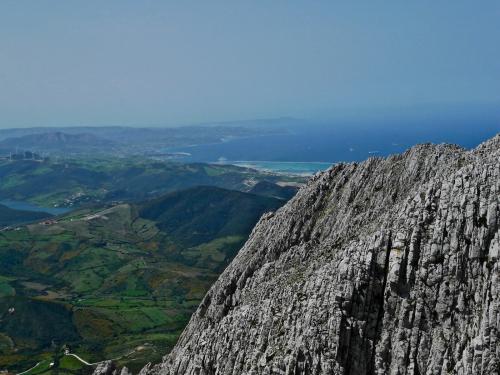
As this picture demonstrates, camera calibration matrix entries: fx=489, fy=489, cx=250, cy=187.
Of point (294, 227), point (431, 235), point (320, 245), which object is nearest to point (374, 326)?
point (431, 235)

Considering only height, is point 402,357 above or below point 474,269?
below

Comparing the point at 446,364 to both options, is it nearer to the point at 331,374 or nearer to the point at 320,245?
the point at 331,374

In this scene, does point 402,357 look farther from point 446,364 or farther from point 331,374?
point 331,374

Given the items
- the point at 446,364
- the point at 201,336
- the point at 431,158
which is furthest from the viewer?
the point at 431,158

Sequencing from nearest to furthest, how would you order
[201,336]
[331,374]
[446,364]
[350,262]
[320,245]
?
1. [446,364]
2. [331,374]
3. [350,262]
4. [201,336]
5. [320,245]

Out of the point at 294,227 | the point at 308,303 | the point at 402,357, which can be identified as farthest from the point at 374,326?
the point at 294,227

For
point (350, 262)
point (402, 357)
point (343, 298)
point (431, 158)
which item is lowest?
point (402, 357)

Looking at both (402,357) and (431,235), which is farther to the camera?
(431,235)

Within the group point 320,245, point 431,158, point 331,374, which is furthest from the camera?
point 431,158

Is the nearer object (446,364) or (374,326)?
(446,364)
